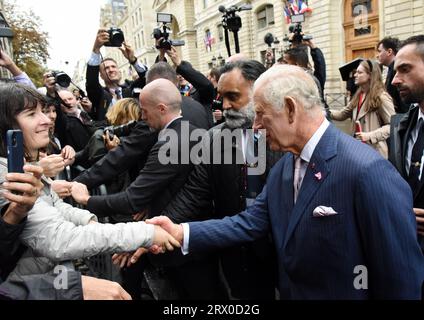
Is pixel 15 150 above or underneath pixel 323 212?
above

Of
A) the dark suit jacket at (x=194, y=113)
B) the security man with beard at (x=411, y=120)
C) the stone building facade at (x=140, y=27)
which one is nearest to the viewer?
the security man with beard at (x=411, y=120)

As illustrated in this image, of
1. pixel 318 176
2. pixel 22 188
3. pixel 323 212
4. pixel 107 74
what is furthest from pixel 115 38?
pixel 323 212

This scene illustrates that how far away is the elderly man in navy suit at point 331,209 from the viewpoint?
158 centimetres

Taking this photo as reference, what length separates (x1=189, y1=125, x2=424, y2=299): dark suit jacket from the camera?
1.57 m

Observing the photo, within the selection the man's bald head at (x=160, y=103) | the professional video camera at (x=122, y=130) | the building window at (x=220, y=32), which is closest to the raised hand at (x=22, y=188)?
the man's bald head at (x=160, y=103)

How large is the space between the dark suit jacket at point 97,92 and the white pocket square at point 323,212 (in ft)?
12.5

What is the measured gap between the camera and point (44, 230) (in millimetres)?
1766

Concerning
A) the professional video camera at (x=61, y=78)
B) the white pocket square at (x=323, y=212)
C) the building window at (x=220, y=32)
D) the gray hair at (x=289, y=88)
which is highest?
the building window at (x=220, y=32)

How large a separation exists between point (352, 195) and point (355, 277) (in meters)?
0.41

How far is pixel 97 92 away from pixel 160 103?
2417mm

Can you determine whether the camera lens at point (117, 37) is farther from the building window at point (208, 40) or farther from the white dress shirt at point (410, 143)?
the building window at point (208, 40)

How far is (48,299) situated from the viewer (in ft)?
4.56

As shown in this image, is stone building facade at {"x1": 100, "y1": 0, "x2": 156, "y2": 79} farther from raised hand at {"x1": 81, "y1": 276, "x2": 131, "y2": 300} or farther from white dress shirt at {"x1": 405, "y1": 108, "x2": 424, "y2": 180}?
raised hand at {"x1": 81, "y1": 276, "x2": 131, "y2": 300}

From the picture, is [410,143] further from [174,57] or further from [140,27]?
[140,27]
